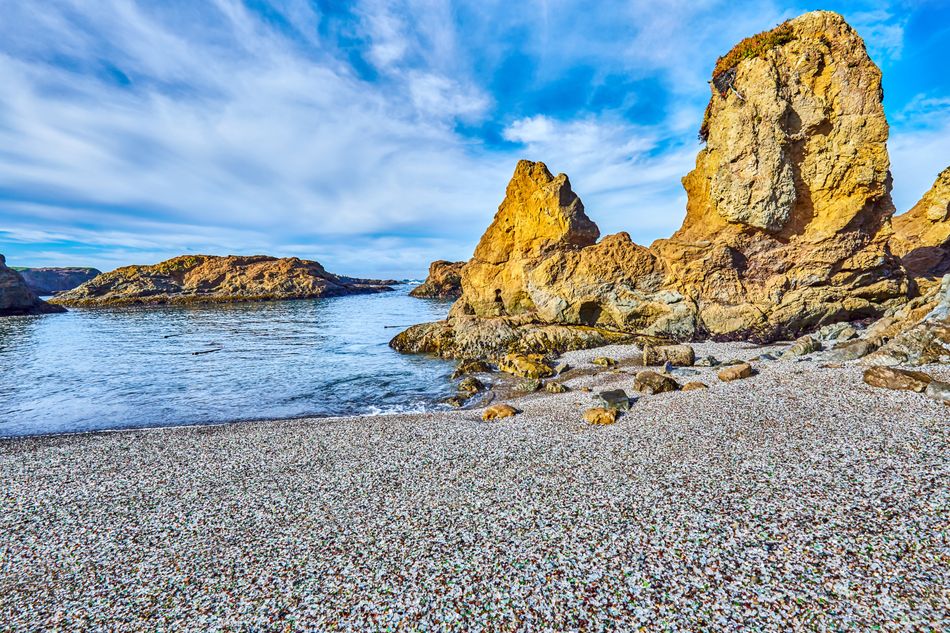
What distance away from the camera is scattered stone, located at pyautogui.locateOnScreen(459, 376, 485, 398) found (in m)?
15.0

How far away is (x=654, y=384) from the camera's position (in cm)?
1178

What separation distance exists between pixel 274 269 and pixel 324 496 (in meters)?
102

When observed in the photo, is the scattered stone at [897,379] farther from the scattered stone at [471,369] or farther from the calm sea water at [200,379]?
the scattered stone at [471,369]

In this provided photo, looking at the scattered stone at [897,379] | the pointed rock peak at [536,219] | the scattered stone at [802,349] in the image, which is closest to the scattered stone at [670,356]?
the scattered stone at [802,349]

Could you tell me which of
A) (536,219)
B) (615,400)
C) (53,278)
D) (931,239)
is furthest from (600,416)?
(53,278)

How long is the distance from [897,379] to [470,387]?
37.8 ft

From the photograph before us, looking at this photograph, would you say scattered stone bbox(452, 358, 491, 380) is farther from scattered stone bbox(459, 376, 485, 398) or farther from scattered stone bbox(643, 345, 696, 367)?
scattered stone bbox(643, 345, 696, 367)

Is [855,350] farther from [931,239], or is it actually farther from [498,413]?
[931,239]

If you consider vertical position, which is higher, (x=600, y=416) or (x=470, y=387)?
(x=600, y=416)

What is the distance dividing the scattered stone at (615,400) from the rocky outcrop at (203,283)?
287ft

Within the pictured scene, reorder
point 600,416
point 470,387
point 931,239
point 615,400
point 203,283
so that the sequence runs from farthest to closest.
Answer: point 203,283 < point 931,239 < point 470,387 < point 615,400 < point 600,416

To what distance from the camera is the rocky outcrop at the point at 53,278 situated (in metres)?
120

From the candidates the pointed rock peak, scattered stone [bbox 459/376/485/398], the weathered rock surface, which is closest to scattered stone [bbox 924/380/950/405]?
the weathered rock surface

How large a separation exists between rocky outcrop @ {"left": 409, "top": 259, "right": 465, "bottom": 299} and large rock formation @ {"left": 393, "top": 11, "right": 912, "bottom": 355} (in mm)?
70494
